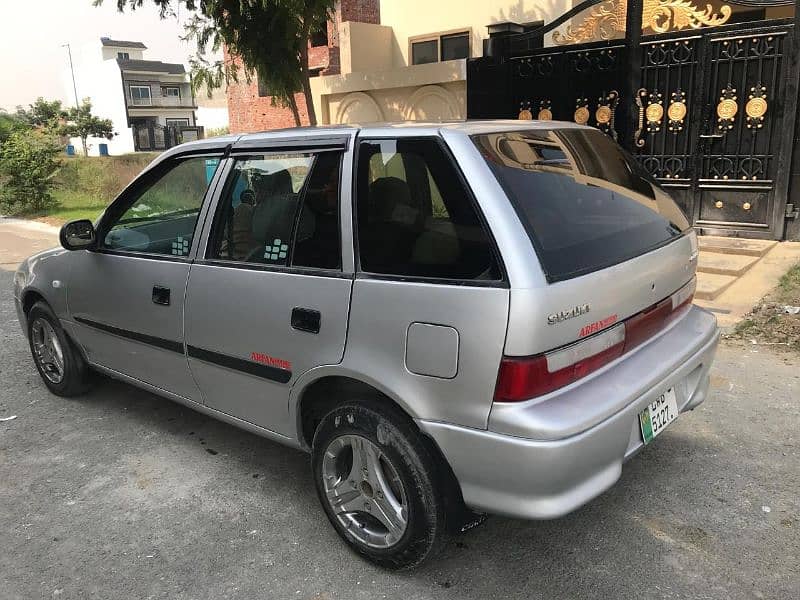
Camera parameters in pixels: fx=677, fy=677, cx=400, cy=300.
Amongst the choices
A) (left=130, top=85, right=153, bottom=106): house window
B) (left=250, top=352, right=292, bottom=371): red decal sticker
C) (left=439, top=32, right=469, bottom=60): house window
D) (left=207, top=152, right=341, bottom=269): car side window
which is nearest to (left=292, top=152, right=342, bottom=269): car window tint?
(left=207, top=152, right=341, bottom=269): car side window

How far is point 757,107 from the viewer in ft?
25.3

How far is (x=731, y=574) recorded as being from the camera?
261 centimetres

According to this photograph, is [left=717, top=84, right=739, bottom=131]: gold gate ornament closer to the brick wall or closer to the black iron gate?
the black iron gate

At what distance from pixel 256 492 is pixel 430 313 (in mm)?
1577

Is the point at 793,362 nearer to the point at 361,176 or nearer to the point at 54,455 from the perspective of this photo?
the point at 361,176

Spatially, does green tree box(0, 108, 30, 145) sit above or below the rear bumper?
above

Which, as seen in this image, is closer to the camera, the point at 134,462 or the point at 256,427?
the point at 256,427

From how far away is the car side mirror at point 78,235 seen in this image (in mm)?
3822

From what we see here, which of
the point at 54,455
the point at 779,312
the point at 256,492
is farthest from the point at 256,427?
the point at 779,312

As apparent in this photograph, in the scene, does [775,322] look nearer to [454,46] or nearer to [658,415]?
[658,415]

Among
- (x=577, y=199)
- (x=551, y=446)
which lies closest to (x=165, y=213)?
(x=577, y=199)

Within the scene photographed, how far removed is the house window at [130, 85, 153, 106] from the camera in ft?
223

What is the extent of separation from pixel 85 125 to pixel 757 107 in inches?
2585

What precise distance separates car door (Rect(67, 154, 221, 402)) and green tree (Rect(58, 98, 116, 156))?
64414 millimetres
